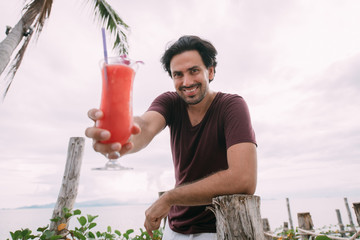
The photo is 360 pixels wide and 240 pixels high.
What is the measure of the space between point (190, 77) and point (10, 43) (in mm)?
3899

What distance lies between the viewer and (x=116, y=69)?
134 cm

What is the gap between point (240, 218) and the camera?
99cm

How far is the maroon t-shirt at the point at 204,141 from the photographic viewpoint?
167 cm

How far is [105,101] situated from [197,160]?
2.76 feet

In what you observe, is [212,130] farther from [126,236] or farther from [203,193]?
[126,236]

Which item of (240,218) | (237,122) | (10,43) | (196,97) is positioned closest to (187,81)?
(196,97)

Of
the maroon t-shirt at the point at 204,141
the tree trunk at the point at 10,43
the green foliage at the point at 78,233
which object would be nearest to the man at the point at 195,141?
the maroon t-shirt at the point at 204,141

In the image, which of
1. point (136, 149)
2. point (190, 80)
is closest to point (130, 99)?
point (136, 149)

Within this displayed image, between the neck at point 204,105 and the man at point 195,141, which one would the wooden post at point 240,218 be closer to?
the man at point 195,141

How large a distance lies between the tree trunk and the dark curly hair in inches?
128

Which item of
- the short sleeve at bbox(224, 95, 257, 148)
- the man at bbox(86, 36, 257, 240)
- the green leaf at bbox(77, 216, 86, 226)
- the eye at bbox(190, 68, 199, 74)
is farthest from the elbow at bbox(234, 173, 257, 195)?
the green leaf at bbox(77, 216, 86, 226)

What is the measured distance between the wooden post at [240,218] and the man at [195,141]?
1.05 ft

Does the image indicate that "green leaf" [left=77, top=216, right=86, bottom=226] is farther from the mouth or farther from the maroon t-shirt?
the mouth

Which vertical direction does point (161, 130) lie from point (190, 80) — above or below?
below
